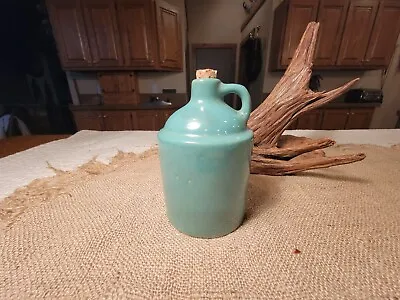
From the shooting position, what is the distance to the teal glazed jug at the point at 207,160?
0.34 m

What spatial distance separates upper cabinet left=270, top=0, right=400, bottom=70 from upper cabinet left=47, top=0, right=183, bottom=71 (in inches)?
47.7

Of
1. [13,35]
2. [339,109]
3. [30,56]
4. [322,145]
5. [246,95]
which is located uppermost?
[13,35]

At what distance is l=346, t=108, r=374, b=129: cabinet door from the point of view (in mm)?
2250

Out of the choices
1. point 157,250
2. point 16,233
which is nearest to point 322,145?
point 157,250

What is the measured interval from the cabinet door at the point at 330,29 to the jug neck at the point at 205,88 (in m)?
2.43

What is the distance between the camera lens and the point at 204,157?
0.33m

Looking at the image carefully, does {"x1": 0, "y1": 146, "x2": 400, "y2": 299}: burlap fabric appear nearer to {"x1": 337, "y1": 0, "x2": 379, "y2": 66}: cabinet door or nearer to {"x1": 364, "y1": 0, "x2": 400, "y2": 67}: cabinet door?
{"x1": 337, "y1": 0, "x2": 379, "y2": 66}: cabinet door

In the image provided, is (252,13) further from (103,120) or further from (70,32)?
(103,120)

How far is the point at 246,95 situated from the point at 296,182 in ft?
1.22

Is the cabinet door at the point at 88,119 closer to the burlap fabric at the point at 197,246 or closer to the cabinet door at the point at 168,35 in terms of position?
the cabinet door at the point at 168,35

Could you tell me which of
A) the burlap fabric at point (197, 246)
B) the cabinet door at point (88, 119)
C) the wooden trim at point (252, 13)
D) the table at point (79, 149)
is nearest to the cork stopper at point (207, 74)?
the burlap fabric at point (197, 246)

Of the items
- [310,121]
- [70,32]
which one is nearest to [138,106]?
[70,32]

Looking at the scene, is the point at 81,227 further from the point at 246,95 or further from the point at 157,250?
the point at 246,95

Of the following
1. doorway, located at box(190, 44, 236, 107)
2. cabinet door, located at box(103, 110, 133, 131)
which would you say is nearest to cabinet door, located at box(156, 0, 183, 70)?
cabinet door, located at box(103, 110, 133, 131)
